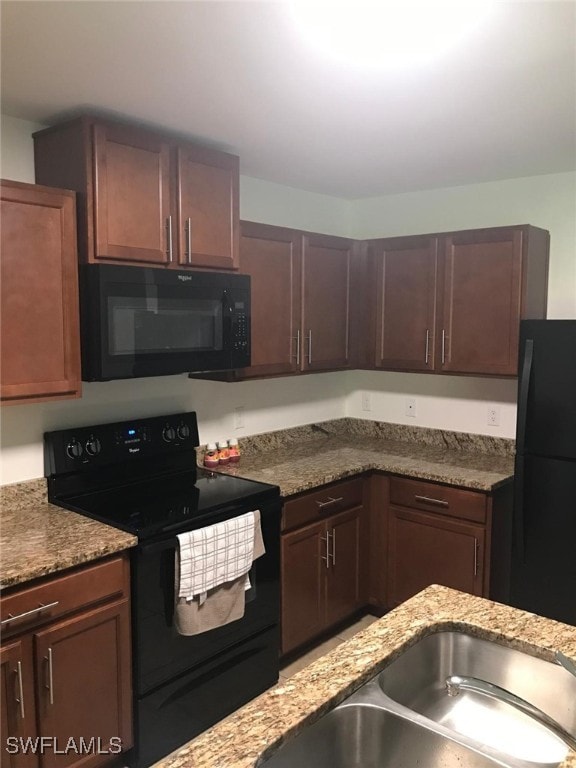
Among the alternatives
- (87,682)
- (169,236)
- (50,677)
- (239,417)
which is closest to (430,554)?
(239,417)

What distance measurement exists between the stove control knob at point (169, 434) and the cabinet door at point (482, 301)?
4.59 ft

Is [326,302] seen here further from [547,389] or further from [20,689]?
[20,689]

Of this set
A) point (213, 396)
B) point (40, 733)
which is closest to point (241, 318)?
point (213, 396)

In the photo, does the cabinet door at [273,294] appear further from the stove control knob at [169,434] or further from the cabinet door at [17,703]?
the cabinet door at [17,703]

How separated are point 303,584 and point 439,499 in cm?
76

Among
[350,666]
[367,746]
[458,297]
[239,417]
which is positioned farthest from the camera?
[239,417]

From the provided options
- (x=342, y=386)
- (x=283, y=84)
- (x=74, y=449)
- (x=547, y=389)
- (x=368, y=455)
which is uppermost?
(x=283, y=84)

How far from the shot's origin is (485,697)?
131 centimetres

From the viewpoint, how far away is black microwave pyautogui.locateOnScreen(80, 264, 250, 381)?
2.21 metres

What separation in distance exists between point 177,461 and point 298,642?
1.01 m

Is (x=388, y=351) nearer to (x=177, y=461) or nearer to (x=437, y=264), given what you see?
(x=437, y=264)

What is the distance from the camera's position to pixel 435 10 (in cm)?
145

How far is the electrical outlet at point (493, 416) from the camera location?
3326 millimetres

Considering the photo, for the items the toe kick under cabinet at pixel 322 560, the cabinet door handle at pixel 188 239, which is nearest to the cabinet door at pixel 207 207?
the cabinet door handle at pixel 188 239
